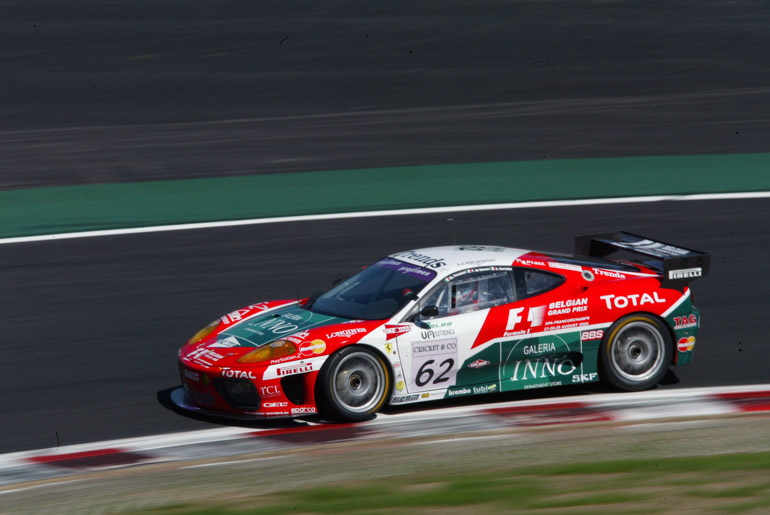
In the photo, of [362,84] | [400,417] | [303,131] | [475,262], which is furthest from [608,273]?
[362,84]

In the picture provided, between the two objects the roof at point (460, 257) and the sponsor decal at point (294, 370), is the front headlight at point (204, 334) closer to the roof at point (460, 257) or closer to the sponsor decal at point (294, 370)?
the sponsor decal at point (294, 370)

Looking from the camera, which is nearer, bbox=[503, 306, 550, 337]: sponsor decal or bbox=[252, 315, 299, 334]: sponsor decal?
bbox=[252, 315, 299, 334]: sponsor decal

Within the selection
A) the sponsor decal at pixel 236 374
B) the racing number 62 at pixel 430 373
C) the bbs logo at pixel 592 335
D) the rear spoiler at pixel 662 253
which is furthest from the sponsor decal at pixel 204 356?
the rear spoiler at pixel 662 253

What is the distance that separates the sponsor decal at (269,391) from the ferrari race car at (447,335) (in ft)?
0.03

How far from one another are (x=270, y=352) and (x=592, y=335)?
2.66 metres

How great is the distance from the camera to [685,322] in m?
9.23

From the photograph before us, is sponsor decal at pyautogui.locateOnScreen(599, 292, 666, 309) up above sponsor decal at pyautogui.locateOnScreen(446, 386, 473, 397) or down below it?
above

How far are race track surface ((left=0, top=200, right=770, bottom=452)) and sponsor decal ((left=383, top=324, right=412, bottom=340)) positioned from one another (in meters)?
0.71

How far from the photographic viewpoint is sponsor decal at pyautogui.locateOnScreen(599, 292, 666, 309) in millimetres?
9023

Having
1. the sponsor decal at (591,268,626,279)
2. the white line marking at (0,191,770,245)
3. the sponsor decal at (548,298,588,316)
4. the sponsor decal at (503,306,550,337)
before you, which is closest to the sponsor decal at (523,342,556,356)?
the sponsor decal at (503,306,550,337)

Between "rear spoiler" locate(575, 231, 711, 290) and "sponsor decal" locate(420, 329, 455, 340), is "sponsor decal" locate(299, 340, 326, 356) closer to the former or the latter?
"sponsor decal" locate(420, 329, 455, 340)

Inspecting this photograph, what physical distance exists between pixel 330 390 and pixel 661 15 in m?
17.7

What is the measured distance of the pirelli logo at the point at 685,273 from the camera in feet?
30.3

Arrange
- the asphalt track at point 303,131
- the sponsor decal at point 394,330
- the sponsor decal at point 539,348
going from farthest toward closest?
1. the asphalt track at point 303,131
2. the sponsor decal at point 539,348
3. the sponsor decal at point 394,330
